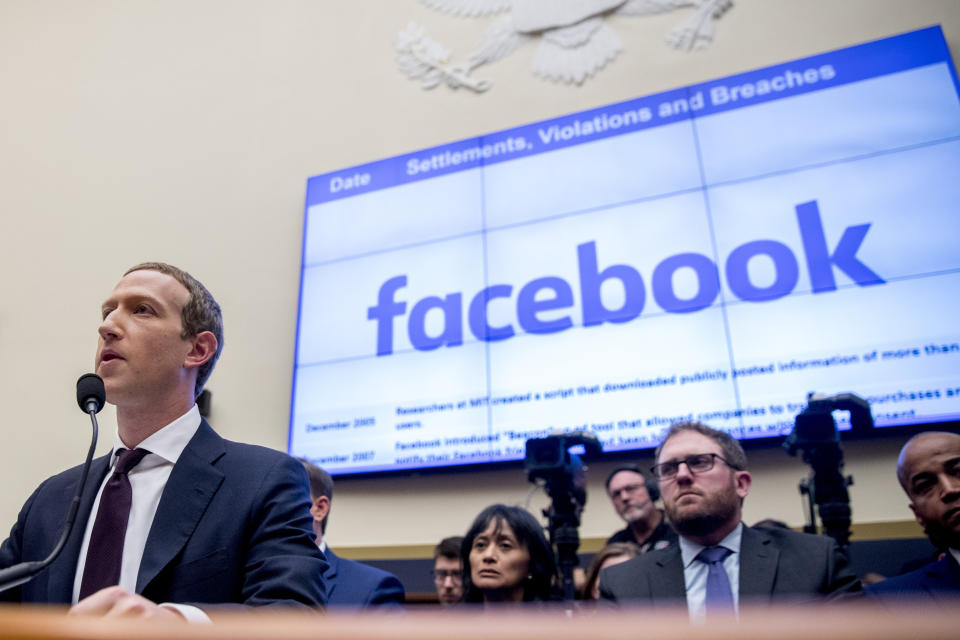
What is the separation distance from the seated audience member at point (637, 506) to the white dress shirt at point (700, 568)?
18.3 inches

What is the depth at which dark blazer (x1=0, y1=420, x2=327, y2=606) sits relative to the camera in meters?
0.94

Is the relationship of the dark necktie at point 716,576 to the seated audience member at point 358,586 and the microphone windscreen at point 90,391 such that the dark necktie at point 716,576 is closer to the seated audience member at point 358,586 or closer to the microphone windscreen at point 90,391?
the seated audience member at point 358,586

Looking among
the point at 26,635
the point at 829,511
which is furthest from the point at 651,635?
the point at 829,511

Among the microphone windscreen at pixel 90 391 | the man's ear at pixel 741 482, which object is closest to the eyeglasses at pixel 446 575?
the man's ear at pixel 741 482

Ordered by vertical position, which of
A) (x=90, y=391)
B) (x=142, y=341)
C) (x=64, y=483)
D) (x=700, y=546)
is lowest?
(x=700, y=546)

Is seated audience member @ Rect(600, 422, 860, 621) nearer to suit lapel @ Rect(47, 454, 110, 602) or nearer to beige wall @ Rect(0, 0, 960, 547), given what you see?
beige wall @ Rect(0, 0, 960, 547)

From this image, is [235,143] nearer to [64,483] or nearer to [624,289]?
[624,289]

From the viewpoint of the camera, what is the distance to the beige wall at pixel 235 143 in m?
3.08

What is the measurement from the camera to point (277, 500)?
40.4 inches

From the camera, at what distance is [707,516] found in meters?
1.83

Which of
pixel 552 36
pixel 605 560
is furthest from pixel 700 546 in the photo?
pixel 552 36

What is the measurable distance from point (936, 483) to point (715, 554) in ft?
1.85

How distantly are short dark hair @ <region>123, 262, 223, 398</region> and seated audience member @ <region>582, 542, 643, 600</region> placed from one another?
4.50 feet

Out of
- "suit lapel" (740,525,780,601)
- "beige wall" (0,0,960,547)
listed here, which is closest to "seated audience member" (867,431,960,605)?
"suit lapel" (740,525,780,601)
